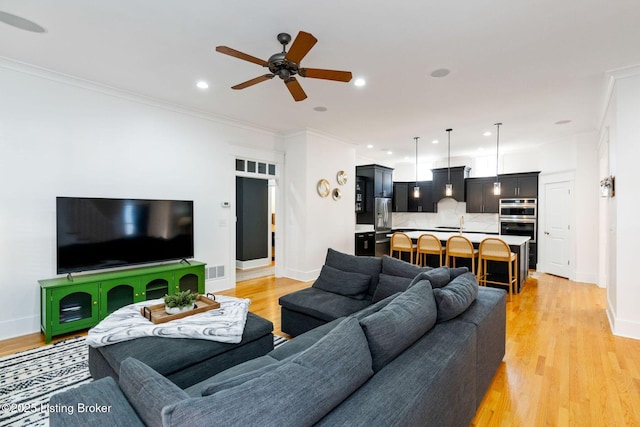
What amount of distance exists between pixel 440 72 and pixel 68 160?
4403 mm

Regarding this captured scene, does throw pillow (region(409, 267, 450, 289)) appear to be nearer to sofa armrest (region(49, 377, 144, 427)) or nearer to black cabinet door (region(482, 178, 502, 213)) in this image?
sofa armrest (region(49, 377, 144, 427))

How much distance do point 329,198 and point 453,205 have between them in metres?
4.22

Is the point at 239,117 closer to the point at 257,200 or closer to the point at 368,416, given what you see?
the point at 257,200

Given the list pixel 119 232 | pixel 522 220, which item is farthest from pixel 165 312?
pixel 522 220

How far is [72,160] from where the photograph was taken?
12.0ft

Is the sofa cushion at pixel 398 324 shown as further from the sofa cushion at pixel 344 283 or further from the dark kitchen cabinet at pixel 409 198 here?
the dark kitchen cabinet at pixel 409 198

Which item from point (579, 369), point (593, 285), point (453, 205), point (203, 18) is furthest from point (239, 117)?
point (593, 285)

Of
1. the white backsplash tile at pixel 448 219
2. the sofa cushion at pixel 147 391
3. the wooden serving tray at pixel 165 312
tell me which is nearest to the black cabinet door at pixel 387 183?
the white backsplash tile at pixel 448 219

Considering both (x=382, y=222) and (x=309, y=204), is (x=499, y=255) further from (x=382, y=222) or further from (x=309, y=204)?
(x=382, y=222)

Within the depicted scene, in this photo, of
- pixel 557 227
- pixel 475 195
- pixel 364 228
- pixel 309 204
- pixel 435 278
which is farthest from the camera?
pixel 475 195

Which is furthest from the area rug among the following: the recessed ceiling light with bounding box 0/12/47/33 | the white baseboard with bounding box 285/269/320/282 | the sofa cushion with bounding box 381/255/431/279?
the recessed ceiling light with bounding box 0/12/47/33

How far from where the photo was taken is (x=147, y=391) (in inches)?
42.1

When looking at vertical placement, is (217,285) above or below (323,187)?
below

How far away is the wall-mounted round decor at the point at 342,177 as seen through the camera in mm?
6520
